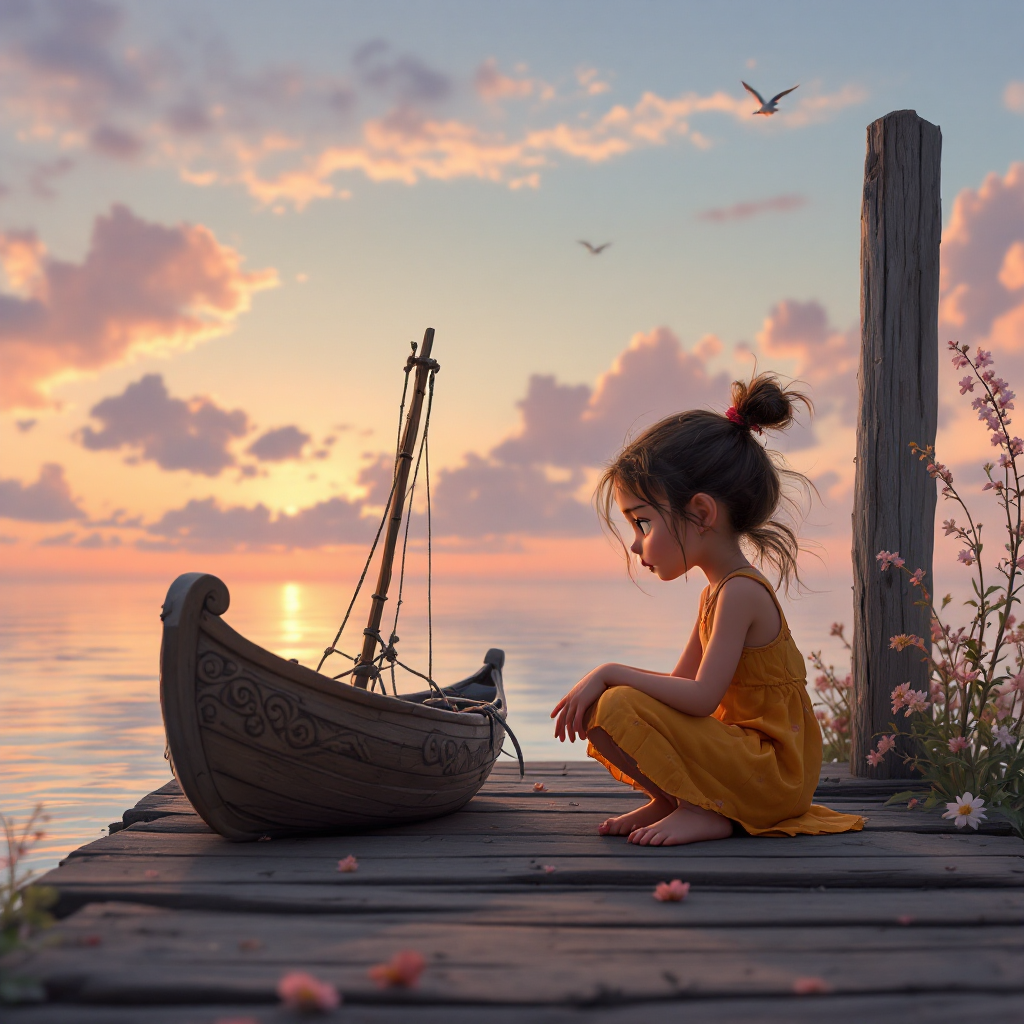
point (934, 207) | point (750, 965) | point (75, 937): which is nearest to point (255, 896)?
point (75, 937)

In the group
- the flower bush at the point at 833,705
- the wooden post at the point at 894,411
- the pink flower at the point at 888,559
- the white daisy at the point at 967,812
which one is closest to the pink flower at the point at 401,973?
the white daisy at the point at 967,812

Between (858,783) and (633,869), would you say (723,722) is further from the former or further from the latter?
(858,783)

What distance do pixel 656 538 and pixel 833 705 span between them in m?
3.26

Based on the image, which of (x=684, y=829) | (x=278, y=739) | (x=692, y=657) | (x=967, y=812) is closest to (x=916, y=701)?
(x=967, y=812)

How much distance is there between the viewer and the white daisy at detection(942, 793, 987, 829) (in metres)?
3.54

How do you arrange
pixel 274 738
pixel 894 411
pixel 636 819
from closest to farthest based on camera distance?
pixel 274 738 < pixel 636 819 < pixel 894 411

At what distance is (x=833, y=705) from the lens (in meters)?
6.17

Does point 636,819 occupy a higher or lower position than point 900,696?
lower

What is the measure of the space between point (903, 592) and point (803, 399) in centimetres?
143

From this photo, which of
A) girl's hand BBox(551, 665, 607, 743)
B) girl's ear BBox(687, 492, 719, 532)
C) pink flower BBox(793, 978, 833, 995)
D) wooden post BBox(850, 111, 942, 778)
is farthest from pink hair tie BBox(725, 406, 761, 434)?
pink flower BBox(793, 978, 833, 995)

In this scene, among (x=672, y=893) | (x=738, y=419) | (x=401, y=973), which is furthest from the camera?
(x=738, y=419)

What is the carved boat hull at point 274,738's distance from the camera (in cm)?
294

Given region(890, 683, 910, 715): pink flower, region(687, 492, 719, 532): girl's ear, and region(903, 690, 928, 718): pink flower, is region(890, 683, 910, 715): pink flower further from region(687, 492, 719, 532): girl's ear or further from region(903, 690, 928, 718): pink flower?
region(687, 492, 719, 532): girl's ear

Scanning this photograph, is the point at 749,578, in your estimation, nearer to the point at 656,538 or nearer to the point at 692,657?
the point at 656,538
